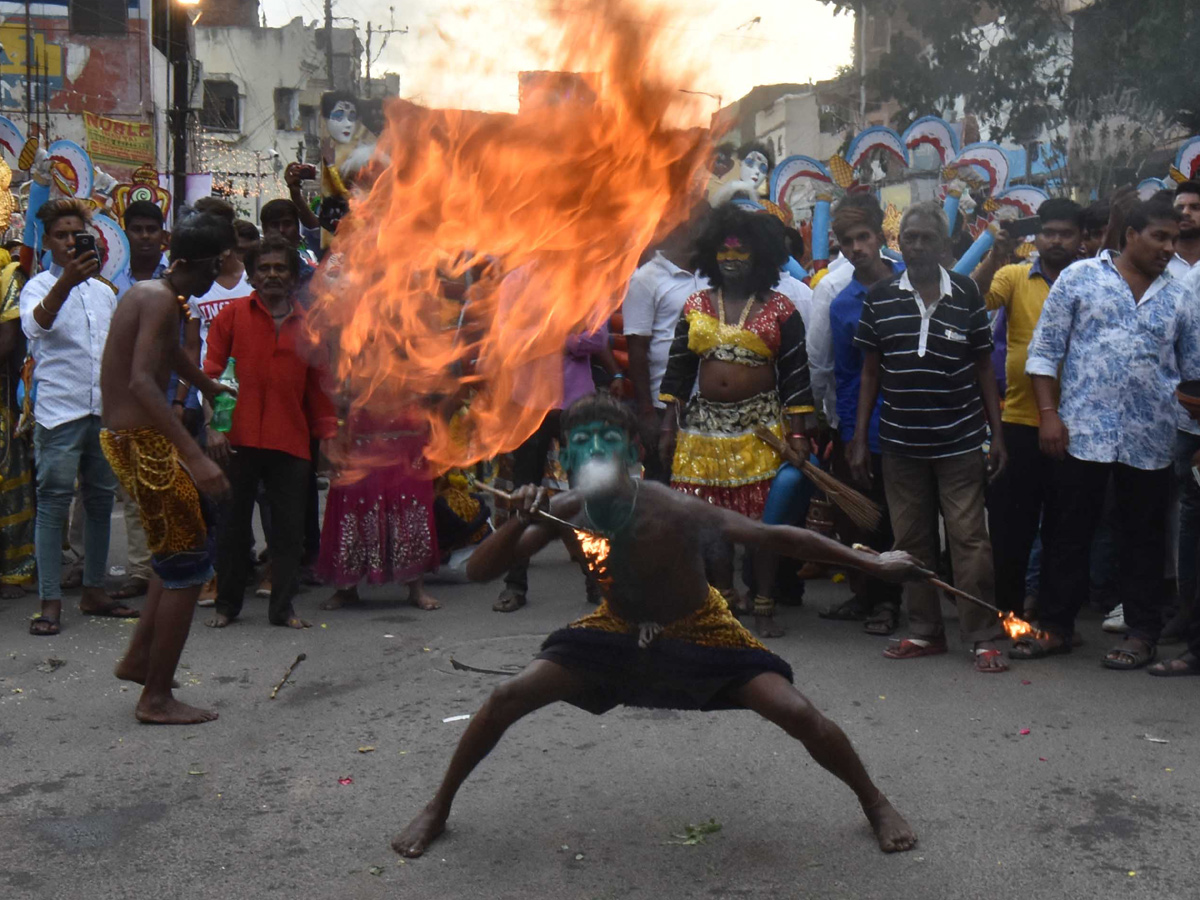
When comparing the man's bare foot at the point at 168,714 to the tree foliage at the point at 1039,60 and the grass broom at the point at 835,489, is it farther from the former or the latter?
the tree foliage at the point at 1039,60

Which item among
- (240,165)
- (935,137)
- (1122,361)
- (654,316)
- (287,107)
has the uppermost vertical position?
(287,107)

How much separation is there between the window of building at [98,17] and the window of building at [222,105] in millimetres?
13474

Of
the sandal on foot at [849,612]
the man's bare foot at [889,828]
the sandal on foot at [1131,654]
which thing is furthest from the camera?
the sandal on foot at [849,612]

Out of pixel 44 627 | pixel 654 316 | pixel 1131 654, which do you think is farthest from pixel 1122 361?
pixel 44 627

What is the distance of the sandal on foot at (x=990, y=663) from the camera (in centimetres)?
586

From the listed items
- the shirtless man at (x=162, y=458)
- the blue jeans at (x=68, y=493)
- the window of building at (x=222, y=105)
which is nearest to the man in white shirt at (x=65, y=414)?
the blue jeans at (x=68, y=493)

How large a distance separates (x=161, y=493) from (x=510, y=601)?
2.51m

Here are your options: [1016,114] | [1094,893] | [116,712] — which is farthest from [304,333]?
[1016,114]

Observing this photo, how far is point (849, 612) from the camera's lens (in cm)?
704

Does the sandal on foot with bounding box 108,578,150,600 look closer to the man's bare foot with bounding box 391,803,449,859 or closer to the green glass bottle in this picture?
the green glass bottle

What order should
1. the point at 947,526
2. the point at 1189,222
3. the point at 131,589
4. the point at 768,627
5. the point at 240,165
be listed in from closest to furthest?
1. the point at 947,526
2. the point at 1189,222
3. the point at 768,627
4. the point at 131,589
5. the point at 240,165

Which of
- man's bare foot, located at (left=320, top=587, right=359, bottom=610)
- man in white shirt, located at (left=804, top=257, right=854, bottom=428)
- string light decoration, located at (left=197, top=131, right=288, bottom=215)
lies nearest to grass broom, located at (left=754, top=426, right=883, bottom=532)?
man in white shirt, located at (left=804, top=257, right=854, bottom=428)

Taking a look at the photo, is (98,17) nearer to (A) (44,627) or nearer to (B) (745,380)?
(A) (44,627)

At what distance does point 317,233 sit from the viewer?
838 centimetres
